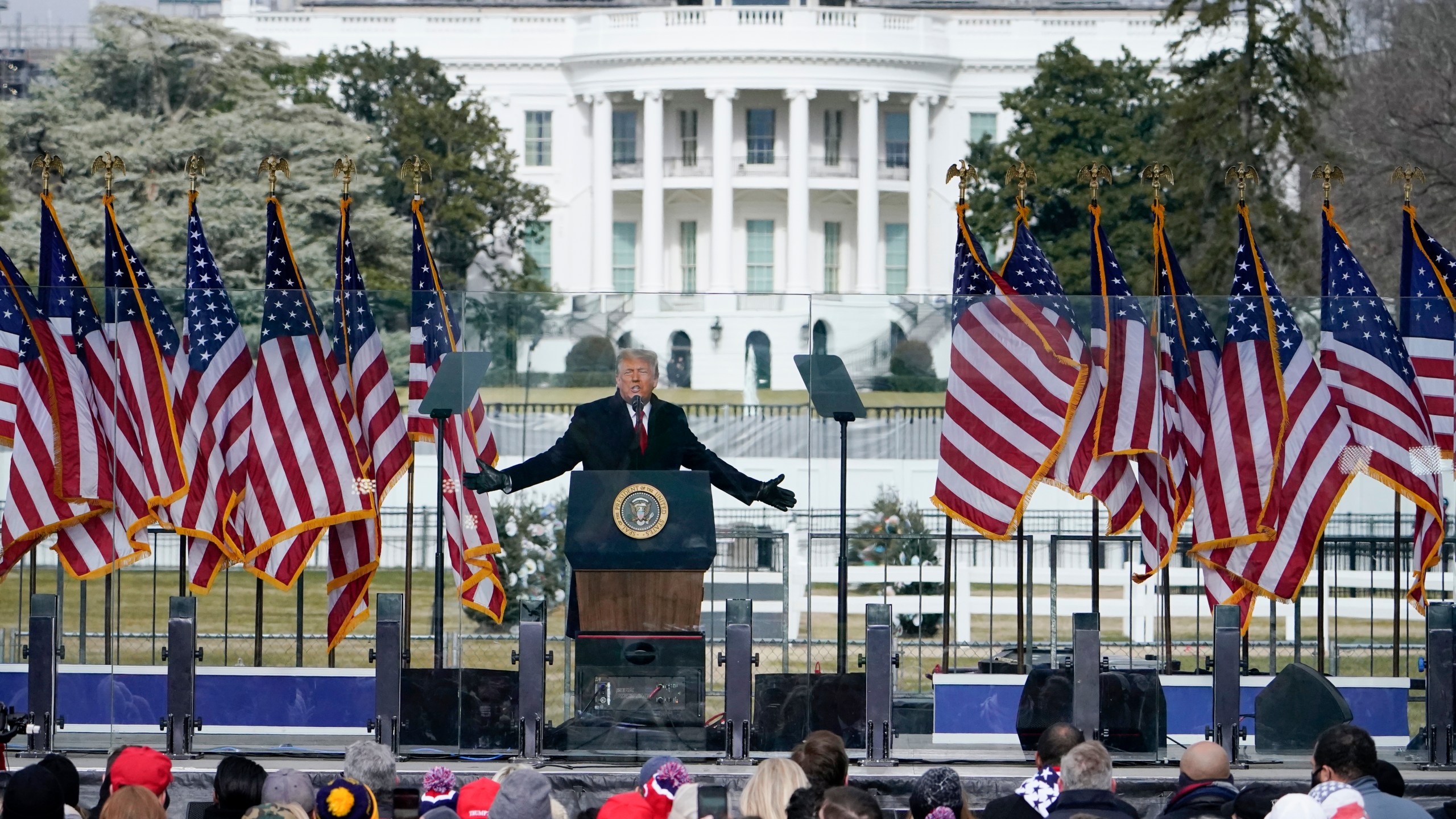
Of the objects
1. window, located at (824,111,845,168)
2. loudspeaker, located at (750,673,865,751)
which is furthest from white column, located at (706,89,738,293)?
loudspeaker, located at (750,673,865,751)

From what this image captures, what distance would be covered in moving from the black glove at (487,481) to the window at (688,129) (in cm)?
6163

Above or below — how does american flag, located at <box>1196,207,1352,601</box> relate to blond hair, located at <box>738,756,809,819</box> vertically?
above

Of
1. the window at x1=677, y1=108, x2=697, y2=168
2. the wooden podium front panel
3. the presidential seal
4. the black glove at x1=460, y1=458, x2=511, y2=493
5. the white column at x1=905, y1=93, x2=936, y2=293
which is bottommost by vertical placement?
the wooden podium front panel

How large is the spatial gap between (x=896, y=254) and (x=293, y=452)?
200ft

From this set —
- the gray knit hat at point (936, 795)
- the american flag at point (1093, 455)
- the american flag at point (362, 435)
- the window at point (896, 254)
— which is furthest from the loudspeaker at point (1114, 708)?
the window at point (896, 254)

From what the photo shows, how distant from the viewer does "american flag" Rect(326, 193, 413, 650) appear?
13961 mm

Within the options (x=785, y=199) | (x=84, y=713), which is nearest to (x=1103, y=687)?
(x=84, y=713)

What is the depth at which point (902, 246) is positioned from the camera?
74125 millimetres

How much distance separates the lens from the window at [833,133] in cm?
7444

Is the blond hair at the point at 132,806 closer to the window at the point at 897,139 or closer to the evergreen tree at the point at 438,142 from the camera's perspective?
the evergreen tree at the point at 438,142

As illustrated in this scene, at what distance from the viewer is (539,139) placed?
253 feet

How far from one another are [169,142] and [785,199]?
31045 millimetres

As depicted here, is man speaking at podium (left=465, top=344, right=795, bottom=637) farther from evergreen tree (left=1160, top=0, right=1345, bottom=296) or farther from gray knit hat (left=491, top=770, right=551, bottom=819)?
evergreen tree (left=1160, top=0, right=1345, bottom=296)

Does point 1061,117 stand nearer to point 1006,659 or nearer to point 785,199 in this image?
point 785,199
